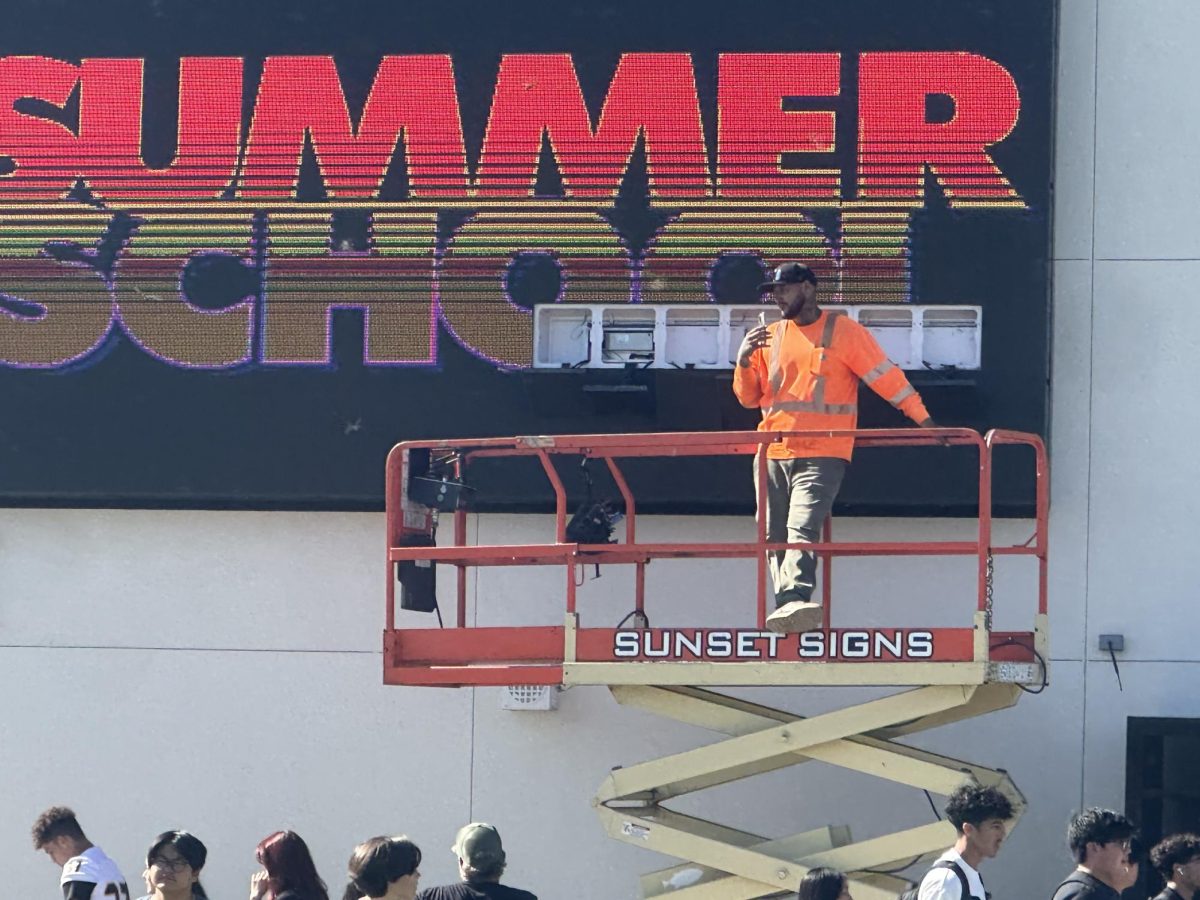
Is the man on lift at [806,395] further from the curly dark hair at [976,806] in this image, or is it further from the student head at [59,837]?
the student head at [59,837]

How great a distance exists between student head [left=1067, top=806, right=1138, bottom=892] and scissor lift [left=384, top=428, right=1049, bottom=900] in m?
1.67

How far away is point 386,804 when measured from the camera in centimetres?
1197

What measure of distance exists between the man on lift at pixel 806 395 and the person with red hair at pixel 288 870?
2953mm

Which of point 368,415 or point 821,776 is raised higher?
point 368,415

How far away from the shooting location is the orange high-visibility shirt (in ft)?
33.8

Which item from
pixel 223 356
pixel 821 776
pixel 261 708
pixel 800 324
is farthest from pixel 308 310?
pixel 821 776

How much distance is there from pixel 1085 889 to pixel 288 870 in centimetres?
314

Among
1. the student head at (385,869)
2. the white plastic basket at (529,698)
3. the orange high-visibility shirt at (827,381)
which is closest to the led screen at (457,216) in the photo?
the white plastic basket at (529,698)

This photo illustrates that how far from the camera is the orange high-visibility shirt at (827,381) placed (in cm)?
1029

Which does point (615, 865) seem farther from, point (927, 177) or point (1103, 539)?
point (927, 177)

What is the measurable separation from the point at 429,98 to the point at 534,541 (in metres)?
2.69

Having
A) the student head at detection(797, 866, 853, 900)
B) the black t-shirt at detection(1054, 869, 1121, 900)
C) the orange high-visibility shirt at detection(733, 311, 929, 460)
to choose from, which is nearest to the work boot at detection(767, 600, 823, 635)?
the orange high-visibility shirt at detection(733, 311, 929, 460)

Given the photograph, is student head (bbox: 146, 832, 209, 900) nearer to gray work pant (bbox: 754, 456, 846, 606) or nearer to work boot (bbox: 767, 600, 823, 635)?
work boot (bbox: 767, 600, 823, 635)

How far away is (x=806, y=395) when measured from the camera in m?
10.3
